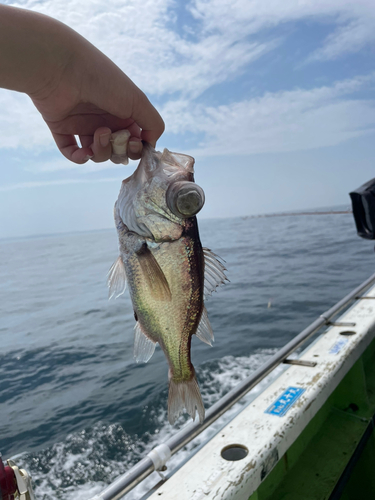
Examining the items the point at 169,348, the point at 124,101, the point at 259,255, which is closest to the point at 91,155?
the point at 124,101

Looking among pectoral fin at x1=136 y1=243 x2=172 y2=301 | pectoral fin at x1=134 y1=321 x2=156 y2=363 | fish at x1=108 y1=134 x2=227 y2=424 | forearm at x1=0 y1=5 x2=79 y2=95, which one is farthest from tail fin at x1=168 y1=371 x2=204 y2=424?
forearm at x1=0 y1=5 x2=79 y2=95

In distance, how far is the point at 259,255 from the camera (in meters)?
23.8

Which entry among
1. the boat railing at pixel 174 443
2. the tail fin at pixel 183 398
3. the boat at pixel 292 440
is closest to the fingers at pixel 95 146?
the tail fin at pixel 183 398

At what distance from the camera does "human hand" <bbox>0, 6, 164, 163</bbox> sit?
1041 millimetres

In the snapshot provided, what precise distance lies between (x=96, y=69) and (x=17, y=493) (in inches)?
50.7

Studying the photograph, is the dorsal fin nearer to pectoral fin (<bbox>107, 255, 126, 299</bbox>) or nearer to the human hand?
pectoral fin (<bbox>107, 255, 126, 299</bbox>)

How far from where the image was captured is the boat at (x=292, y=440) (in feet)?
6.51

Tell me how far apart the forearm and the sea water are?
274 centimetres

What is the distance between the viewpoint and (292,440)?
2367 mm

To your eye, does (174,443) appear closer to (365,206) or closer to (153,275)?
(153,275)

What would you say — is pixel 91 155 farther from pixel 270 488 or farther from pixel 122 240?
pixel 270 488

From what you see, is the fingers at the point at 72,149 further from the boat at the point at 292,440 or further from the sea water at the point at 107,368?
the sea water at the point at 107,368

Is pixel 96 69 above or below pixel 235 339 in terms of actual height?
above

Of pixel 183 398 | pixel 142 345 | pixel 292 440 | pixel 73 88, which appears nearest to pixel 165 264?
pixel 142 345
